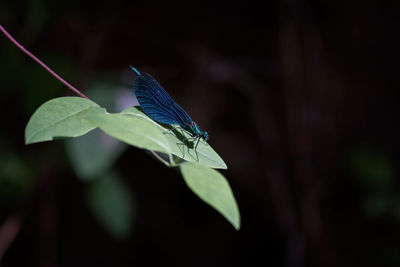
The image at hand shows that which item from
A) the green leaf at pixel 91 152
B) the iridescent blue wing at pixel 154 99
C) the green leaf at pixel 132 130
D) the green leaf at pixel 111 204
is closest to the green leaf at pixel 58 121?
the green leaf at pixel 132 130

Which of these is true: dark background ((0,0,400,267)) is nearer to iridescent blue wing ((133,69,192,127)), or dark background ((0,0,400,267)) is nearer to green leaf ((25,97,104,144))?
iridescent blue wing ((133,69,192,127))

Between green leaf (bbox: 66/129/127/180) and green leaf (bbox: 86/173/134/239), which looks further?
green leaf (bbox: 86/173/134/239)

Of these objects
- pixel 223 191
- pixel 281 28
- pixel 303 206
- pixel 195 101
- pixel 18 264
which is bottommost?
pixel 18 264

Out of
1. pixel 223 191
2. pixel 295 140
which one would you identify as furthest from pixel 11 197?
pixel 223 191

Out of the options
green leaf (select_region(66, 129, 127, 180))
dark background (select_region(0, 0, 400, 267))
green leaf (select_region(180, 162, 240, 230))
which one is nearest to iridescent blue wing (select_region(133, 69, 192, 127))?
green leaf (select_region(180, 162, 240, 230))

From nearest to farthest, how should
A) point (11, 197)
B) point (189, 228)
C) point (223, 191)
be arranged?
point (223, 191)
point (11, 197)
point (189, 228)

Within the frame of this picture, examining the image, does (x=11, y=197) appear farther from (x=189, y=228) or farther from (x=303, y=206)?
(x=303, y=206)

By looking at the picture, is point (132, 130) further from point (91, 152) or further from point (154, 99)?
point (91, 152)
